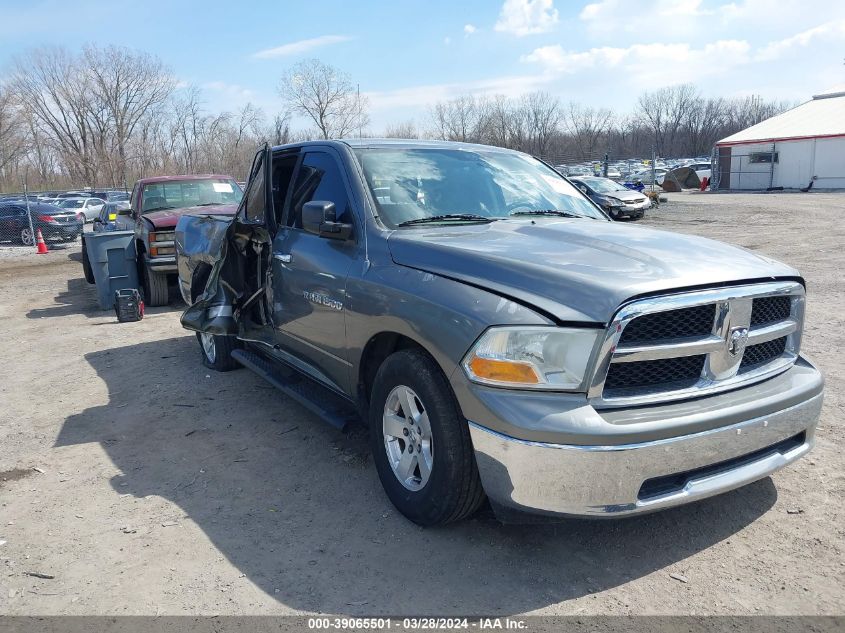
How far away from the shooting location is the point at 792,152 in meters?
38.3

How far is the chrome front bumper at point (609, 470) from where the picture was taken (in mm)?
2645

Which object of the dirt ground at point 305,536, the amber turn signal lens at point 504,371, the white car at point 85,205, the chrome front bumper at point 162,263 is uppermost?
the white car at point 85,205

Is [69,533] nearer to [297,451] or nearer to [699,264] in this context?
[297,451]

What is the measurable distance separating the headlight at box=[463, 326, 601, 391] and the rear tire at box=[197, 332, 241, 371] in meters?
3.83

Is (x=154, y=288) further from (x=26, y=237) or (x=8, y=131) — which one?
(x=8, y=131)

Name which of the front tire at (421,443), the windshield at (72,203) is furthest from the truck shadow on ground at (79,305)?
the windshield at (72,203)

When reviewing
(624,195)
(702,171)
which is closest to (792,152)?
(702,171)

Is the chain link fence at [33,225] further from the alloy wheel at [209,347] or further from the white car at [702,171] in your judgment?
the white car at [702,171]

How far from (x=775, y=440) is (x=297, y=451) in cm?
289

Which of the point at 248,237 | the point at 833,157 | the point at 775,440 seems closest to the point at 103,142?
the point at 833,157

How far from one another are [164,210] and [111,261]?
117cm

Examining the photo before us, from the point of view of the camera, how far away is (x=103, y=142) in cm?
5909

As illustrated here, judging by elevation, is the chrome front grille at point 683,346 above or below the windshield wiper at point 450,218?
below

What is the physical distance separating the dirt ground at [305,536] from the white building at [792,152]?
37.1m
